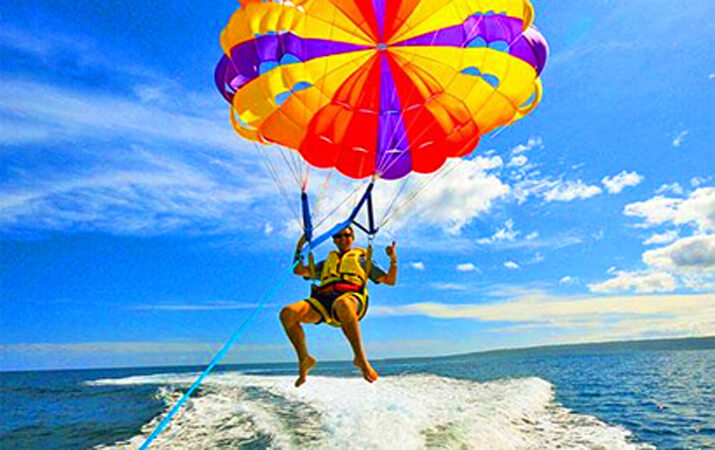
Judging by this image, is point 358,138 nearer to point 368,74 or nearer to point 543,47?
point 368,74

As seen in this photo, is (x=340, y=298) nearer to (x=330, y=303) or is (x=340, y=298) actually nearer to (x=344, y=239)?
(x=330, y=303)

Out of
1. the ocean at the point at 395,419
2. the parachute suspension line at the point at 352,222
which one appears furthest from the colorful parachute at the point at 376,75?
the ocean at the point at 395,419

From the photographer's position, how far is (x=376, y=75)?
6855 millimetres

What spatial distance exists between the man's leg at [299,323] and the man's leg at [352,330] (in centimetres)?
33

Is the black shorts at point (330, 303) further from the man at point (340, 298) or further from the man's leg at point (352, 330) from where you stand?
the man's leg at point (352, 330)

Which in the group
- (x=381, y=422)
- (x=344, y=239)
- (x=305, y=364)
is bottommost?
(x=381, y=422)

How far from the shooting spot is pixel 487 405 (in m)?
14.9

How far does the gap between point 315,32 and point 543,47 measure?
9.77 feet

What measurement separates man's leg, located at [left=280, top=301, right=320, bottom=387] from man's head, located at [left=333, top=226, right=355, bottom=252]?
33.6 inches

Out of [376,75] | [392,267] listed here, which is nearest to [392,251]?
[392,267]

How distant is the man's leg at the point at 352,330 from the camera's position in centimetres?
496

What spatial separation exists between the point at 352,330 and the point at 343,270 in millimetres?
707

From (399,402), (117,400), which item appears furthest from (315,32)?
(117,400)

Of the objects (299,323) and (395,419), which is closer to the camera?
(299,323)
